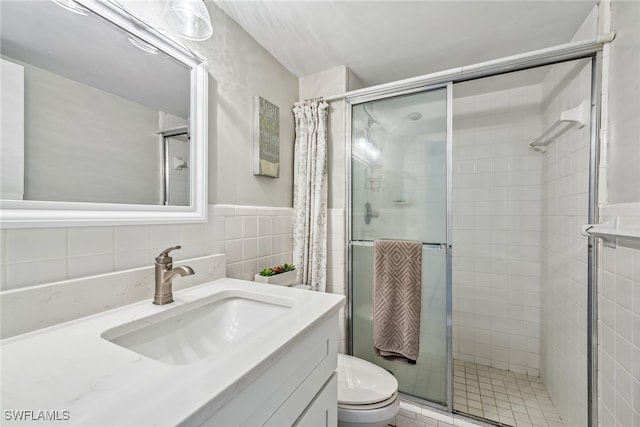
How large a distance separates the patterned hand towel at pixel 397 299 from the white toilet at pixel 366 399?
276mm

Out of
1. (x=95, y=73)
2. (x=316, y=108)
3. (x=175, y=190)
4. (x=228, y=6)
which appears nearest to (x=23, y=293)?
(x=175, y=190)

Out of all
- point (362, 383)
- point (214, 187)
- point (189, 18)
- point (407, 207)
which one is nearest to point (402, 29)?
point (407, 207)

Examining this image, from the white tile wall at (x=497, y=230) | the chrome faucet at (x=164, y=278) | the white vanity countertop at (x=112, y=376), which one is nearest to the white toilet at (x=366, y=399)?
the white vanity countertop at (x=112, y=376)

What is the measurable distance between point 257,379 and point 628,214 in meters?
1.41

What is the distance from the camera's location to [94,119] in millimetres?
843

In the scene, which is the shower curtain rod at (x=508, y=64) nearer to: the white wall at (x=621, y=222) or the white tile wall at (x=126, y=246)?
the white wall at (x=621, y=222)

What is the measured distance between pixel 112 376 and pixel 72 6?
3.39 feet

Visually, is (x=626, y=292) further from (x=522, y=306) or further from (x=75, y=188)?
(x=75, y=188)

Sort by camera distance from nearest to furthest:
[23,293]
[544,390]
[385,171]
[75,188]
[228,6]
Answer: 1. [23,293]
2. [75,188]
3. [228,6]
4. [385,171]
5. [544,390]

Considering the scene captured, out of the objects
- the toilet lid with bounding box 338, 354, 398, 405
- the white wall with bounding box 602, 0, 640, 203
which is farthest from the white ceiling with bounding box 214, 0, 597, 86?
the toilet lid with bounding box 338, 354, 398, 405

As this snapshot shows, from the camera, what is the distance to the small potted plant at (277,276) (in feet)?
4.62

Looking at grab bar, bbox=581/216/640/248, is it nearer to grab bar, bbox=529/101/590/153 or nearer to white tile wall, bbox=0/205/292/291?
grab bar, bbox=529/101/590/153

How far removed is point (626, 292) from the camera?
3.35ft

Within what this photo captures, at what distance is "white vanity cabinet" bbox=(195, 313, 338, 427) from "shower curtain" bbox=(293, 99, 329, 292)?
836 mm
